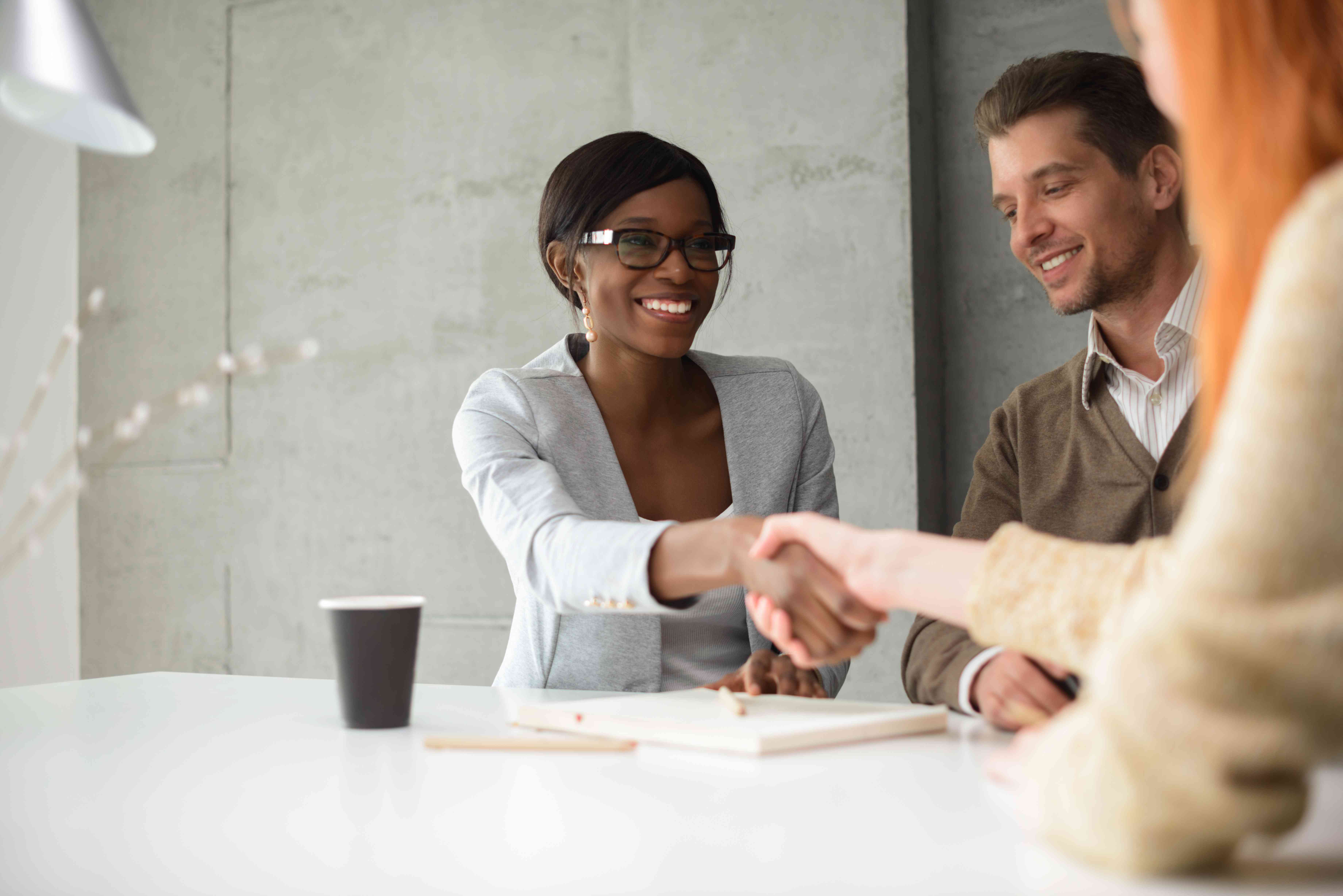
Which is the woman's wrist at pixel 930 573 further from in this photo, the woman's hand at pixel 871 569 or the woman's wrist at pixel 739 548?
the woman's wrist at pixel 739 548

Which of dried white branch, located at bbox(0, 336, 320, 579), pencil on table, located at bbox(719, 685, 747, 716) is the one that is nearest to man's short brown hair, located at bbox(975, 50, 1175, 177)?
pencil on table, located at bbox(719, 685, 747, 716)

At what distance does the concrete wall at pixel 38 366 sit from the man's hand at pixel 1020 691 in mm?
3669

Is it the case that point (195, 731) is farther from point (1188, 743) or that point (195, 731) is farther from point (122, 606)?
point (122, 606)

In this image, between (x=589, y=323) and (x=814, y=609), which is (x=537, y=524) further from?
(x=589, y=323)

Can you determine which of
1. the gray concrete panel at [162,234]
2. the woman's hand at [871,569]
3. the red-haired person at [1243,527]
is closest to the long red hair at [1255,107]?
the red-haired person at [1243,527]

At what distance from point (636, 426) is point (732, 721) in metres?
1.04

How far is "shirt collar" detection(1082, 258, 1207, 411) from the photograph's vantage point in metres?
1.73

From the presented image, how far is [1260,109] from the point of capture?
1.95 feet

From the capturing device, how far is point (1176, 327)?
68.3 inches

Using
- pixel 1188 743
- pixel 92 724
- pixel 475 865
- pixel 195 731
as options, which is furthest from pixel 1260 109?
pixel 92 724

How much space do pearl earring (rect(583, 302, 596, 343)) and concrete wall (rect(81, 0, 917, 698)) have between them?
107cm

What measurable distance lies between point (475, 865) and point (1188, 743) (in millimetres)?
393

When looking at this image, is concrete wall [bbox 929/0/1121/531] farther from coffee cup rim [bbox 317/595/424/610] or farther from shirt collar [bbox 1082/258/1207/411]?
coffee cup rim [bbox 317/595/424/610]

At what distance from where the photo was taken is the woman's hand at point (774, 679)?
1.35 m
